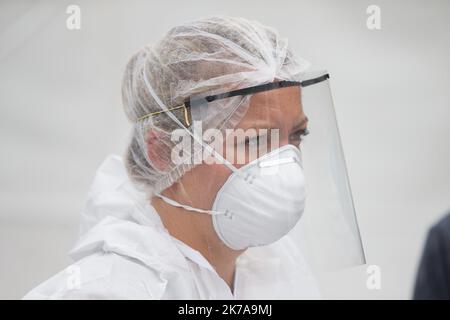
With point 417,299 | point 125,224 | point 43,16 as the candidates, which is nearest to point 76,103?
point 43,16

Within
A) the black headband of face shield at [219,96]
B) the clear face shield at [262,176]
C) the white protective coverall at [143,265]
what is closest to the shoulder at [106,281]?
the white protective coverall at [143,265]

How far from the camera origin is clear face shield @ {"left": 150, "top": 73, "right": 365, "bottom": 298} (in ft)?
3.40

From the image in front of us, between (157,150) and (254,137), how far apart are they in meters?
0.21

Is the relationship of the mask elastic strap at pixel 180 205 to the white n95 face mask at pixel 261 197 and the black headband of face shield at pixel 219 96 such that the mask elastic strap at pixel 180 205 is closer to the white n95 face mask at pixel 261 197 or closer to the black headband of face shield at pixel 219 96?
the white n95 face mask at pixel 261 197

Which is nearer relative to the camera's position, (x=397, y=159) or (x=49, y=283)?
(x=49, y=283)

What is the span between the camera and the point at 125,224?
3.64 feet

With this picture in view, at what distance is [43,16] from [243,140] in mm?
785

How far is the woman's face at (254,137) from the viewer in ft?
3.41

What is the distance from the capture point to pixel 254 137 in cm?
104

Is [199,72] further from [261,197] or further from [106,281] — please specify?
[106,281]

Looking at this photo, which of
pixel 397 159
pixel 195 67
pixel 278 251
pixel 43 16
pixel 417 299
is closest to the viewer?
pixel 417 299

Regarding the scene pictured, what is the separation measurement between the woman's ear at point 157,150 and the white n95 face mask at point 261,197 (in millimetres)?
132
